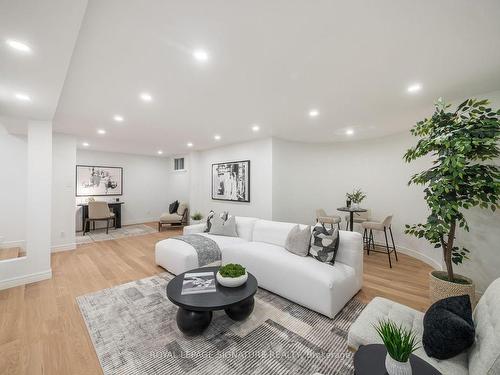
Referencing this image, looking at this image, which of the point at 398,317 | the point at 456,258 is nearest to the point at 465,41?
the point at 456,258

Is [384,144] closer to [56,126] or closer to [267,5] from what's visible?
[267,5]

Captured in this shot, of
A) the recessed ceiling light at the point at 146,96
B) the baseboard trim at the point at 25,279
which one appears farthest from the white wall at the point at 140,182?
the recessed ceiling light at the point at 146,96

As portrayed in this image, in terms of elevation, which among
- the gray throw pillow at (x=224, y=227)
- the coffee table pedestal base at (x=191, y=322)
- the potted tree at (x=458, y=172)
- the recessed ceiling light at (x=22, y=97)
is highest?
the recessed ceiling light at (x=22, y=97)

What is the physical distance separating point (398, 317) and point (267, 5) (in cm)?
240

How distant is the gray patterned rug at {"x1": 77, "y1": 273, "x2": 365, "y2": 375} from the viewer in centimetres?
162

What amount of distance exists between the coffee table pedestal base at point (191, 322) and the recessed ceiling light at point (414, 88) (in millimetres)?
3269

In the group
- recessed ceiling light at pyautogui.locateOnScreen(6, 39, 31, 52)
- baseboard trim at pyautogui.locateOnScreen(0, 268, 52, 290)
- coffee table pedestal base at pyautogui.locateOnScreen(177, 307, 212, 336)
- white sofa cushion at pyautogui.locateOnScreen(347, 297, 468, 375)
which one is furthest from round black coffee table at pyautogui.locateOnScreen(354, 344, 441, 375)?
baseboard trim at pyautogui.locateOnScreen(0, 268, 52, 290)

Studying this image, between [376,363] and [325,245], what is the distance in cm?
152

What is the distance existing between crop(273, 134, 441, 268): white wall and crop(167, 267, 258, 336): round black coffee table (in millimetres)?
3011

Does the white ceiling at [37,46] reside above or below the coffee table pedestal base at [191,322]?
above

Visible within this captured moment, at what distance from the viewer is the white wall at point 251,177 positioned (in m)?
4.99

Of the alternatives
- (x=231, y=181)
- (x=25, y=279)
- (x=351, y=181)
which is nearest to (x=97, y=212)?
(x=25, y=279)

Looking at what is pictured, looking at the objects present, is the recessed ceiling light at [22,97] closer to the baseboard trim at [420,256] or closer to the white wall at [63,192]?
the white wall at [63,192]

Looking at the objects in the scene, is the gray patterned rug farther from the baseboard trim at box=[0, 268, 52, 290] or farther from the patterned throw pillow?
the baseboard trim at box=[0, 268, 52, 290]
